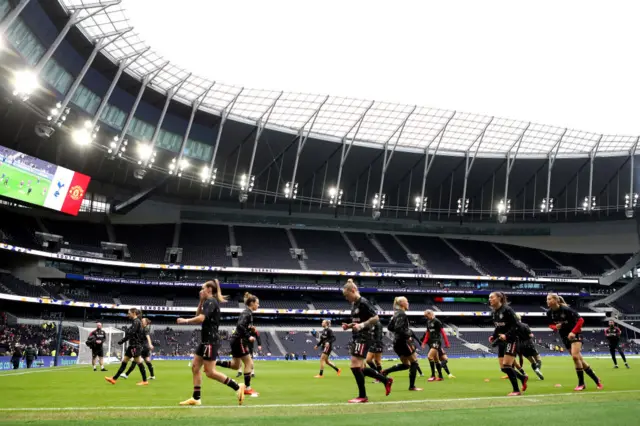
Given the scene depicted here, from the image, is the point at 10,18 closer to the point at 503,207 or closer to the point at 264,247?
the point at 264,247

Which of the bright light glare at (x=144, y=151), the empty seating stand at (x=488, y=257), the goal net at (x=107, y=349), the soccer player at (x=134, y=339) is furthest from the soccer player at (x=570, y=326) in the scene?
the empty seating stand at (x=488, y=257)

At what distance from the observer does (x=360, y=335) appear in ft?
33.3

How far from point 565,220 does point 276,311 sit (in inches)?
1820

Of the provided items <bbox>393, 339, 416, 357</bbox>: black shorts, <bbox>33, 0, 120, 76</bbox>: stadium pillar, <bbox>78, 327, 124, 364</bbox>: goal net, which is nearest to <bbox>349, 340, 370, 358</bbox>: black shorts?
<bbox>393, 339, 416, 357</bbox>: black shorts

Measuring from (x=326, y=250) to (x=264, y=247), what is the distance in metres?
8.04

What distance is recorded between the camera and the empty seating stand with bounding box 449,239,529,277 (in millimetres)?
65856

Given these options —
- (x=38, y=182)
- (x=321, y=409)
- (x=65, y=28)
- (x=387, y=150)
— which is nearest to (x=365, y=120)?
(x=387, y=150)

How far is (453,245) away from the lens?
71688 millimetres

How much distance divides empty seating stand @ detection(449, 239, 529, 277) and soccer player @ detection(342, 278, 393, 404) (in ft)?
192

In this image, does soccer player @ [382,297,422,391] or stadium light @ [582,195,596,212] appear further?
stadium light @ [582,195,596,212]

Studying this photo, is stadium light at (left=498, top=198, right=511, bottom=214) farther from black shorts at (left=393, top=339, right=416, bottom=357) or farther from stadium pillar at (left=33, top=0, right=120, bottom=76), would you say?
black shorts at (left=393, top=339, right=416, bottom=357)

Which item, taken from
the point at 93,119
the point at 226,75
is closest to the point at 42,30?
the point at 93,119

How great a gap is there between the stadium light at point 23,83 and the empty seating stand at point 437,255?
47.4 m

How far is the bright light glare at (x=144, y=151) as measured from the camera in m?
46.5
